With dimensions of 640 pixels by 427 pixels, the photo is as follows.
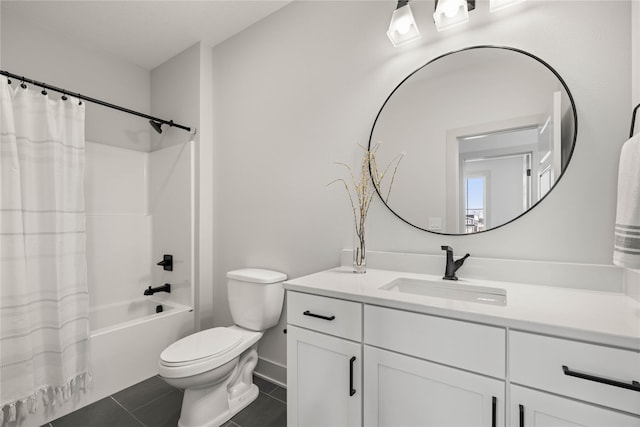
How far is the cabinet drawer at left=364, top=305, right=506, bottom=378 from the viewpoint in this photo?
846mm

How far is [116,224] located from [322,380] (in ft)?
7.65

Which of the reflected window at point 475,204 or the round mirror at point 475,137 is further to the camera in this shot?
the reflected window at point 475,204

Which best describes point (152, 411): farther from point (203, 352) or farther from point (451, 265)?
point (451, 265)

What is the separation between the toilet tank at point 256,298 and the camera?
184 centimetres

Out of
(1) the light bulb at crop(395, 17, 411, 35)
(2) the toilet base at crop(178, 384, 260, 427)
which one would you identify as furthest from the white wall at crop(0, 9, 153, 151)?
(1) the light bulb at crop(395, 17, 411, 35)

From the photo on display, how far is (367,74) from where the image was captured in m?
1.66

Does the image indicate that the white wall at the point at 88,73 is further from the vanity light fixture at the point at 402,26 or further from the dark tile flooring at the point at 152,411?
the vanity light fixture at the point at 402,26

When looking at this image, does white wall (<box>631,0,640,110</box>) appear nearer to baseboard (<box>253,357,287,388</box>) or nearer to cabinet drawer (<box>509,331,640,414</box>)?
cabinet drawer (<box>509,331,640,414</box>)

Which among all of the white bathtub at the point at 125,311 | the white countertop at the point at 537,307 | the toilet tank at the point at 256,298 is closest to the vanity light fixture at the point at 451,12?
the white countertop at the point at 537,307

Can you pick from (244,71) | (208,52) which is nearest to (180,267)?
(244,71)

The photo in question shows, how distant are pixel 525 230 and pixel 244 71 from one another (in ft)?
7.04

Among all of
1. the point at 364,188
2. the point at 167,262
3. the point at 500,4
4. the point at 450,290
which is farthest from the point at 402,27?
the point at 167,262

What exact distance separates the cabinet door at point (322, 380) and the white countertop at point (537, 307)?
0.21 meters

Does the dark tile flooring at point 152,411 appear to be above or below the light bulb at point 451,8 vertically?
below
